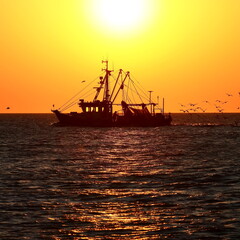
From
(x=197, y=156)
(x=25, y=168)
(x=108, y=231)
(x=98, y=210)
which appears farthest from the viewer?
(x=197, y=156)

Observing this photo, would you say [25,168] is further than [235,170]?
Yes

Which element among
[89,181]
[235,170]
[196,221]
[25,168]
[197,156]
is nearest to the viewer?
[196,221]

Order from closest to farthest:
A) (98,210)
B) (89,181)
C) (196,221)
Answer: (196,221), (98,210), (89,181)

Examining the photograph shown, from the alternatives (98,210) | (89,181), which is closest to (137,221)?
(98,210)

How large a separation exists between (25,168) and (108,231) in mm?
32990

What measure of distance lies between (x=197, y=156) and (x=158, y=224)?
47.6m

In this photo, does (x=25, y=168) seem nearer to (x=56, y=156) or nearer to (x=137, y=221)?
(x=56, y=156)

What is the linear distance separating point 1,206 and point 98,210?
19.8 ft

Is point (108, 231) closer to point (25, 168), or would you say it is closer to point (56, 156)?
point (25, 168)

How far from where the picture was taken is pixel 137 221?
3300 cm

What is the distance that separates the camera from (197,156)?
7919 centimetres

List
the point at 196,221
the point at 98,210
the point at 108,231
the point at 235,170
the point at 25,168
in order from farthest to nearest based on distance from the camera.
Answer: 1. the point at 25,168
2. the point at 235,170
3. the point at 98,210
4. the point at 196,221
5. the point at 108,231

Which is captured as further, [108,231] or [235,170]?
[235,170]

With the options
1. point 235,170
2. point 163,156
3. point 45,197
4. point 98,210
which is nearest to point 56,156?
point 163,156
